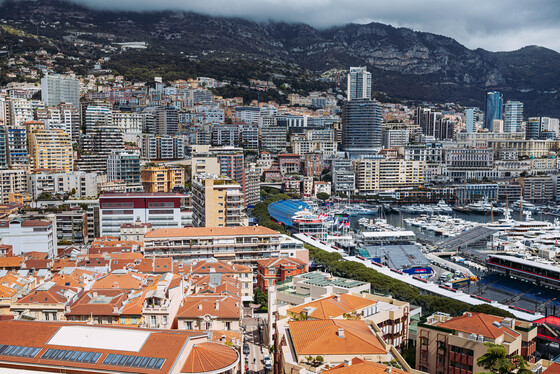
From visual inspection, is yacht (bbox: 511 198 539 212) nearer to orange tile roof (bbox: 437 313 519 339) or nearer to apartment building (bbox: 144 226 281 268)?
apartment building (bbox: 144 226 281 268)

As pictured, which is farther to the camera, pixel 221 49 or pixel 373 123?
pixel 221 49

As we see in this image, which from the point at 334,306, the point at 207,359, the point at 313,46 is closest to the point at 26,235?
the point at 334,306

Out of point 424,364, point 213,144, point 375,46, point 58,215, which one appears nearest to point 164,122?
A: point 213,144

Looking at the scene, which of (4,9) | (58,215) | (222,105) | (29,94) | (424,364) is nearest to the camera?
(424,364)

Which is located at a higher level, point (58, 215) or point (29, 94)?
point (29, 94)

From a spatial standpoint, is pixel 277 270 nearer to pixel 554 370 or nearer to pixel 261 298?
pixel 261 298

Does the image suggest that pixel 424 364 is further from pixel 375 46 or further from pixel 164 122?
pixel 375 46
